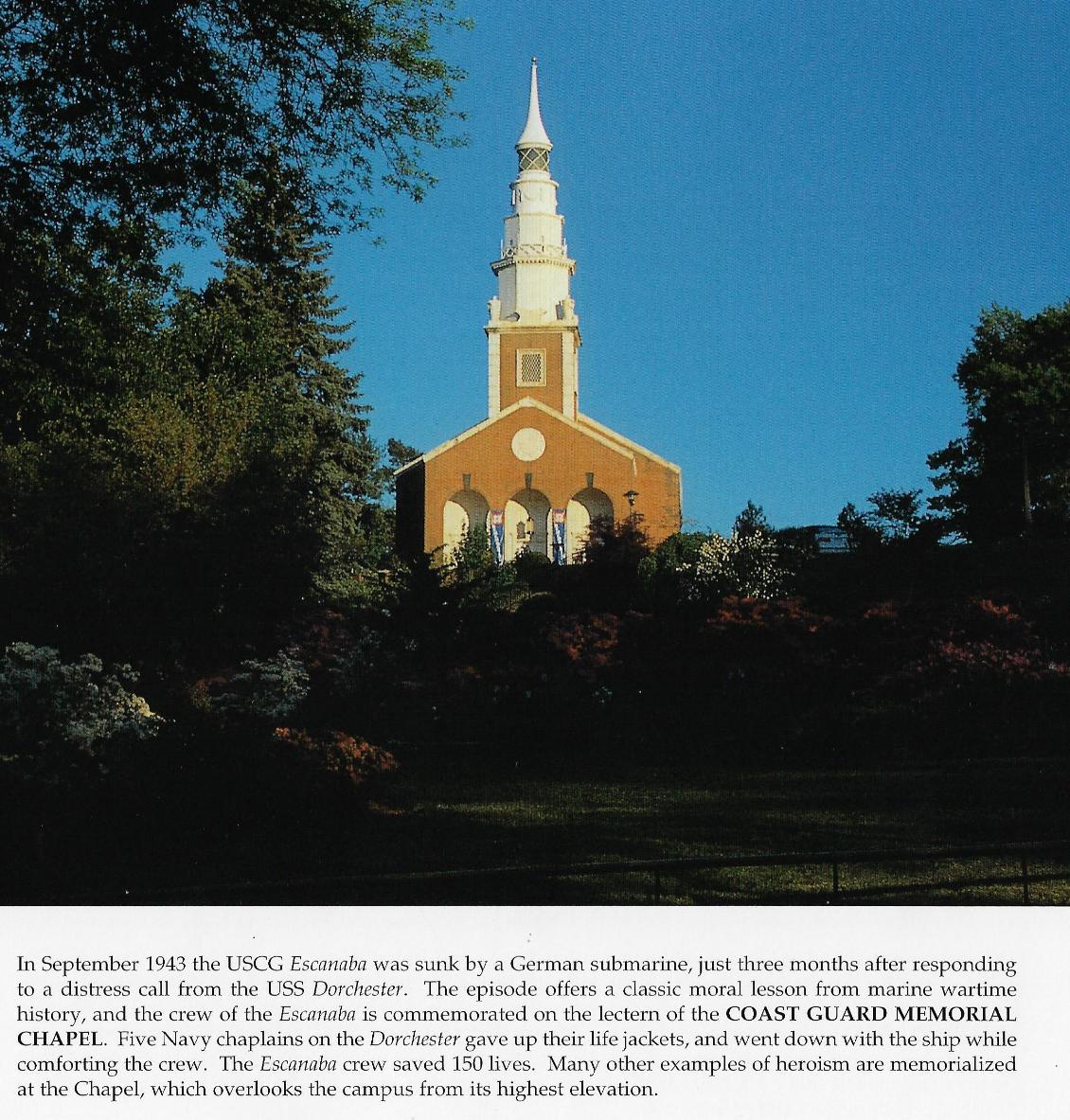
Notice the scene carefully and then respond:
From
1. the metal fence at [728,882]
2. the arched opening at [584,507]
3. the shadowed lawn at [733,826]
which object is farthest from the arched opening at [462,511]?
the metal fence at [728,882]

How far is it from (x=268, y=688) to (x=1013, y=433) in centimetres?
957

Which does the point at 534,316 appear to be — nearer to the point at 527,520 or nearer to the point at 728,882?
the point at 527,520

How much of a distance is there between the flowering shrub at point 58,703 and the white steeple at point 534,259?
124 feet

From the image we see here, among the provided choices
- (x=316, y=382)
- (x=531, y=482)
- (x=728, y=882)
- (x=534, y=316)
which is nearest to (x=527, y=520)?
(x=531, y=482)

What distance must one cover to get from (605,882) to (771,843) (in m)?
1.78

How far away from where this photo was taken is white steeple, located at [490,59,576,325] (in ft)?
155

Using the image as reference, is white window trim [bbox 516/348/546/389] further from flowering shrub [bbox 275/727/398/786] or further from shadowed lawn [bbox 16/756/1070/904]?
flowering shrub [bbox 275/727/398/786]

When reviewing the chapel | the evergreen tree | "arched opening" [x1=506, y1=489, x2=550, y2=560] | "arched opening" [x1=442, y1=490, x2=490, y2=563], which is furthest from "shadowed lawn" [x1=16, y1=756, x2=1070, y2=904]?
"arched opening" [x1=506, y1=489, x2=550, y2=560]

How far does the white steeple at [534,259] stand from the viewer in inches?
1861

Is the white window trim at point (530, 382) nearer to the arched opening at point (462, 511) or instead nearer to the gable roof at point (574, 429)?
the gable roof at point (574, 429)

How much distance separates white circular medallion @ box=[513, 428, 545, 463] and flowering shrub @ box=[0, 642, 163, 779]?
85.5ft

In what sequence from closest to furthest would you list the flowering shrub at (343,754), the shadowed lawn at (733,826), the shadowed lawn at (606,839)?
the shadowed lawn at (606,839), the shadowed lawn at (733,826), the flowering shrub at (343,754)
